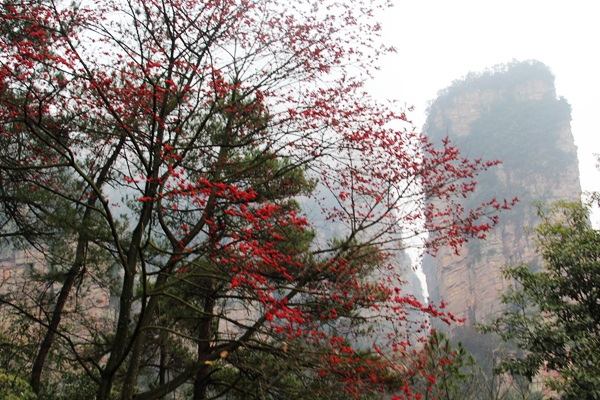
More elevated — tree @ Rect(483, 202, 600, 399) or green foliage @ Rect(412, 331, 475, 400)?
tree @ Rect(483, 202, 600, 399)

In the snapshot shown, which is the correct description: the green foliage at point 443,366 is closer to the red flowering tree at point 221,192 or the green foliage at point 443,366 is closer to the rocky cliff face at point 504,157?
the red flowering tree at point 221,192

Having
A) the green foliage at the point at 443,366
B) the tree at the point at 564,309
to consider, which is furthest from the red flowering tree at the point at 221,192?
the tree at the point at 564,309

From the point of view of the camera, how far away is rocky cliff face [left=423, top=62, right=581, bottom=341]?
33.6 m

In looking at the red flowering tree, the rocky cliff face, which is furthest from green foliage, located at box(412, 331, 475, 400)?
the rocky cliff face

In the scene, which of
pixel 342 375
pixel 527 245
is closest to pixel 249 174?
pixel 342 375

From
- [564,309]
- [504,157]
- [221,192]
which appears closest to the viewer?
[221,192]

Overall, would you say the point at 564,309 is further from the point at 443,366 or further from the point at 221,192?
the point at 221,192

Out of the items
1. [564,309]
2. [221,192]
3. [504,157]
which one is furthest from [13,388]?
[504,157]

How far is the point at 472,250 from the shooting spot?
35.2 meters

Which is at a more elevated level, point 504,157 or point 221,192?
point 504,157

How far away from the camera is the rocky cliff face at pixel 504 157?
3362 centimetres

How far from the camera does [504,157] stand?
38.5 m

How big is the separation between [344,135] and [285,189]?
1666 millimetres

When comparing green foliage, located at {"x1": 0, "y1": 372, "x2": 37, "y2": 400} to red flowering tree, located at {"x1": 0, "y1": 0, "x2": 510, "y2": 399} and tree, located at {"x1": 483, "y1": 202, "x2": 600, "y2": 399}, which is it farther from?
tree, located at {"x1": 483, "y1": 202, "x2": 600, "y2": 399}
